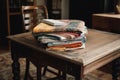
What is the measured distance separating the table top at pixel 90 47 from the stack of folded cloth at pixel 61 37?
2.0 inches

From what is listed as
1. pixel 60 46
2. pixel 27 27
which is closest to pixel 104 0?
pixel 27 27

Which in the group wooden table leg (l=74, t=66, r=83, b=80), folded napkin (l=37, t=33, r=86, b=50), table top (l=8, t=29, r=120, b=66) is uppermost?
folded napkin (l=37, t=33, r=86, b=50)

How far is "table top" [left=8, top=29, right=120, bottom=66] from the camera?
1377 mm

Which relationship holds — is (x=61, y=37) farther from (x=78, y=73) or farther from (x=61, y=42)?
(x=78, y=73)

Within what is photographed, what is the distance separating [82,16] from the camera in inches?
170

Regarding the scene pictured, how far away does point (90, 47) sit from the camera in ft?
5.26

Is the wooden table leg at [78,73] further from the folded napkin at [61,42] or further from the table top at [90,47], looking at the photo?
the folded napkin at [61,42]

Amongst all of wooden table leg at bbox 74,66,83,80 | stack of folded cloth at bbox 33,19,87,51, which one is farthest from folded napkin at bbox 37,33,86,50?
wooden table leg at bbox 74,66,83,80

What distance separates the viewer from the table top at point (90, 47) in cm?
138

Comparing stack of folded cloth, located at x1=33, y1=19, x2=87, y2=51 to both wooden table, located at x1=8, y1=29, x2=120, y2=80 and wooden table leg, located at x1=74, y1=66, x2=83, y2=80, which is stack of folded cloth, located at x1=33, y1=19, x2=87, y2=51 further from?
wooden table leg, located at x1=74, y1=66, x2=83, y2=80

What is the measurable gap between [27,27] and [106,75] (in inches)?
48.3

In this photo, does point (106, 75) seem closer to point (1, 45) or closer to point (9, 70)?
point (9, 70)

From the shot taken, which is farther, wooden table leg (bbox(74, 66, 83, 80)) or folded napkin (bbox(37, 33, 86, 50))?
folded napkin (bbox(37, 33, 86, 50))

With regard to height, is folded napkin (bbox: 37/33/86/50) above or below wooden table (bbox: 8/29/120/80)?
above
